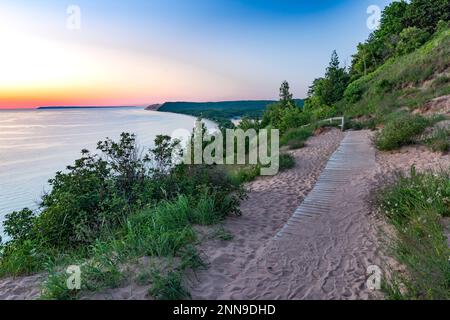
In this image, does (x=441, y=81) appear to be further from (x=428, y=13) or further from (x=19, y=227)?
(x=428, y=13)

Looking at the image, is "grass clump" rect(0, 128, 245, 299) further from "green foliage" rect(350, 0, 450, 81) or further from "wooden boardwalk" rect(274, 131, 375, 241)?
"green foliage" rect(350, 0, 450, 81)

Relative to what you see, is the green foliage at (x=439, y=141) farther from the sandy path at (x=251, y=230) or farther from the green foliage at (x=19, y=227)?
the green foliage at (x=19, y=227)

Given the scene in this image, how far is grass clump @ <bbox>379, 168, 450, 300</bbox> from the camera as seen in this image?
274 cm

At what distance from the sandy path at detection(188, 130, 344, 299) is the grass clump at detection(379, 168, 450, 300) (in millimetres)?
1584

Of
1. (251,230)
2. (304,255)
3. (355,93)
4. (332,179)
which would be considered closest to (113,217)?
(251,230)

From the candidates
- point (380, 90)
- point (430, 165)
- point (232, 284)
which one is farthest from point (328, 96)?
point (232, 284)

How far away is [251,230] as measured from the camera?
518 centimetres

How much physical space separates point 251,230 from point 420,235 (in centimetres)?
250

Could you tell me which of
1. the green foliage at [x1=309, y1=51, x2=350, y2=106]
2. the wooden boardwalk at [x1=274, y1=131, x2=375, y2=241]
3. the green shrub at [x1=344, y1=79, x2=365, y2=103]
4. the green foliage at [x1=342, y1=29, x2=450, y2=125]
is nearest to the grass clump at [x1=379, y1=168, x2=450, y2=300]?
the wooden boardwalk at [x1=274, y1=131, x2=375, y2=241]

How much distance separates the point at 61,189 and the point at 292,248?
5.36 m

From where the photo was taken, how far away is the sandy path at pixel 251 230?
136 inches

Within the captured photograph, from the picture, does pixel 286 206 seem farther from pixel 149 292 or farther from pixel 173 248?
pixel 149 292

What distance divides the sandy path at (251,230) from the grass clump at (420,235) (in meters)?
1.58
